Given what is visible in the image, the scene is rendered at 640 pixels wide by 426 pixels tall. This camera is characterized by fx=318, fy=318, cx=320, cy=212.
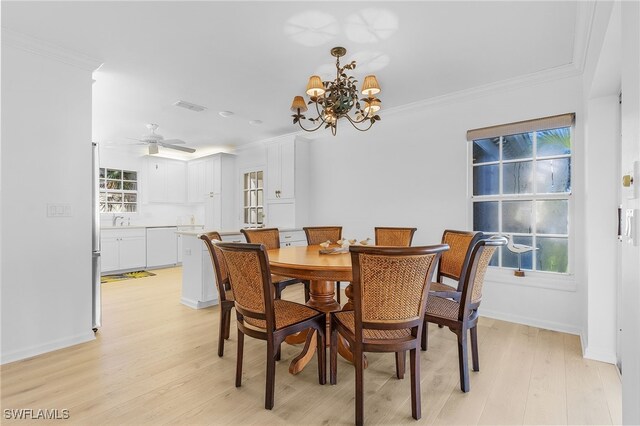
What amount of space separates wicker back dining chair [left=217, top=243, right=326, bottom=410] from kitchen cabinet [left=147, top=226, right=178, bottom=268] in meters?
4.76

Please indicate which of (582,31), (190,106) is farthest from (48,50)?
(582,31)

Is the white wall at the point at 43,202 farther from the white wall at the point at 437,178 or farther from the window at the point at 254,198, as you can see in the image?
the window at the point at 254,198

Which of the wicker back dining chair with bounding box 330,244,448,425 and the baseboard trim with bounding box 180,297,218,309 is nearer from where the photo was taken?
the wicker back dining chair with bounding box 330,244,448,425

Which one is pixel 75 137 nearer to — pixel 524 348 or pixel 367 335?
pixel 367 335

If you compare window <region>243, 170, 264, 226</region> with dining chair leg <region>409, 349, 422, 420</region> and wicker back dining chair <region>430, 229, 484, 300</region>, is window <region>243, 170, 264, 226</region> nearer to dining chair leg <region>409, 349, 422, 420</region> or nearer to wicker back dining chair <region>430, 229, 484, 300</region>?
wicker back dining chair <region>430, 229, 484, 300</region>

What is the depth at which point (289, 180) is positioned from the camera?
5117mm

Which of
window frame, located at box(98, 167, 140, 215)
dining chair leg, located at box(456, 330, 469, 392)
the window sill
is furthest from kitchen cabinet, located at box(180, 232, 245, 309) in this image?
window frame, located at box(98, 167, 140, 215)

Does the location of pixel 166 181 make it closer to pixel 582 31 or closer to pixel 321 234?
pixel 321 234

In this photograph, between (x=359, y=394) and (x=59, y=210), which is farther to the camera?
(x=59, y=210)

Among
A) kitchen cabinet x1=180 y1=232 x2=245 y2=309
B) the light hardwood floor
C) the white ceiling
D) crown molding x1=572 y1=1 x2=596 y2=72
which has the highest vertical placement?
the white ceiling

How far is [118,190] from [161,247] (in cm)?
149

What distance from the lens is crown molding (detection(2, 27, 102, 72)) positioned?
2406 mm

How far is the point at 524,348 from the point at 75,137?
4.22 meters

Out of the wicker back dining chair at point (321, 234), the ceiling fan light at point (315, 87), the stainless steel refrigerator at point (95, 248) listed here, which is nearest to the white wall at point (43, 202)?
the stainless steel refrigerator at point (95, 248)
